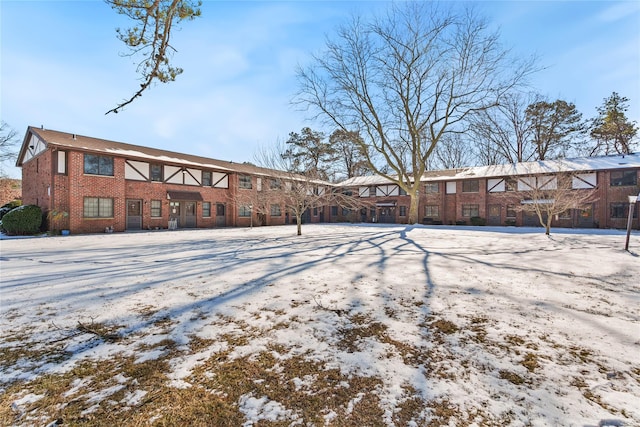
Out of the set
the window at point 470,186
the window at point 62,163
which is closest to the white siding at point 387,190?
the window at point 470,186

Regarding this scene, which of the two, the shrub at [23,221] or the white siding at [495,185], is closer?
the shrub at [23,221]

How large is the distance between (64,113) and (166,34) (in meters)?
3.74

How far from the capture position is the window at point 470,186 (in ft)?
86.1

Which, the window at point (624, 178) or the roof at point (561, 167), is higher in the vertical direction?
the roof at point (561, 167)

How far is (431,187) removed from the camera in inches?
1129

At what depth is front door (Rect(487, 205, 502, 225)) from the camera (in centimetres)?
2527

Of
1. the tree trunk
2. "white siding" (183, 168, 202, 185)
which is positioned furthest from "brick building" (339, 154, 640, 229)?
"white siding" (183, 168, 202, 185)

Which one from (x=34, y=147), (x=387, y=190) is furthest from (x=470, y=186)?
(x=34, y=147)

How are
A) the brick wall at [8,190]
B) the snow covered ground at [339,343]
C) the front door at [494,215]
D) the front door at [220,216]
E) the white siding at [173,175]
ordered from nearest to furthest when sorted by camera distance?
the snow covered ground at [339,343] → the white siding at [173,175] → the front door at [220,216] → the front door at [494,215] → the brick wall at [8,190]

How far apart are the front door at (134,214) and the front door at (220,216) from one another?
5.75 meters

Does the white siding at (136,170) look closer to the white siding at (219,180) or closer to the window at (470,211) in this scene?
the white siding at (219,180)

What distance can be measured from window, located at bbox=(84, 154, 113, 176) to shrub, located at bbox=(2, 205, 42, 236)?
333 cm

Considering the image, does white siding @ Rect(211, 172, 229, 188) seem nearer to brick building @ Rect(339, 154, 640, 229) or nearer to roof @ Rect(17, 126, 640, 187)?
roof @ Rect(17, 126, 640, 187)

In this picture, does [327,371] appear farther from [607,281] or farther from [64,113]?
[64,113]
